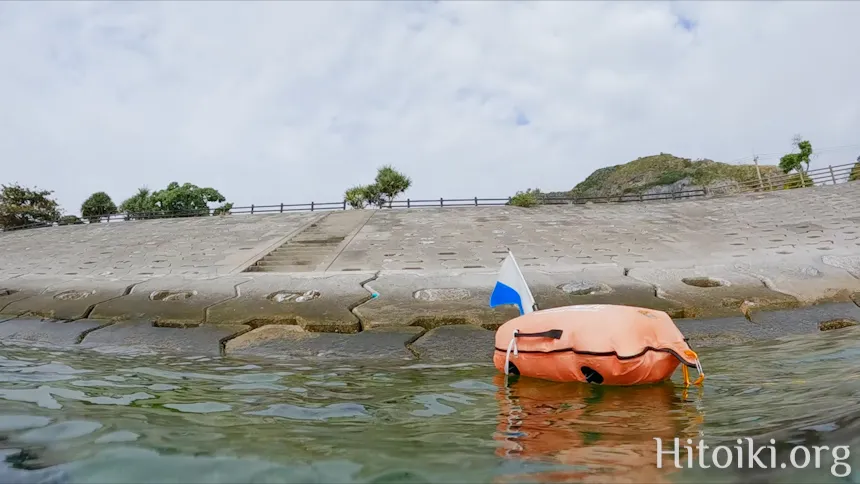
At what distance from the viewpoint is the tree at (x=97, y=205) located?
33112 mm

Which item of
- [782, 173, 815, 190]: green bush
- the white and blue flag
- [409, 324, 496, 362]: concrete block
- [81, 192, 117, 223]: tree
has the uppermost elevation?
[81, 192, 117, 223]: tree

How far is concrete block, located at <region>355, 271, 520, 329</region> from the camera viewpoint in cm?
579

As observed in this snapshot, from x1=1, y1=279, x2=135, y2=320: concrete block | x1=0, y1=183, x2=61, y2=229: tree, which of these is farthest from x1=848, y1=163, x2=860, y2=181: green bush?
x1=0, y1=183, x2=61, y2=229: tree

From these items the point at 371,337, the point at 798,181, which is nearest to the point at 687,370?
the point at 371,337

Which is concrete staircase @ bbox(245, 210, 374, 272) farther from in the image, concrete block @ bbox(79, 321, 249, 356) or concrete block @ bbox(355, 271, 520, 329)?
concrete block @ bbox(79, 321, 249, 356)

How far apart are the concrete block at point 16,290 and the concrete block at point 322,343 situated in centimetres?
422

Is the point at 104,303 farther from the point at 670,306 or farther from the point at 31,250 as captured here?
the point at 31,250

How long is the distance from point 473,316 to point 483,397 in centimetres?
265

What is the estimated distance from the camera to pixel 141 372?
13.2 ft

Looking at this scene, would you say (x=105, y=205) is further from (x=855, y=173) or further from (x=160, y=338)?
(x=855, y=173)

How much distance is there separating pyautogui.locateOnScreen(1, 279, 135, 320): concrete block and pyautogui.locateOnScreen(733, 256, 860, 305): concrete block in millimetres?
9312

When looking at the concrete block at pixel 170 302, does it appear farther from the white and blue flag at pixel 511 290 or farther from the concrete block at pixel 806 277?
the concrete block at pixel 806 277

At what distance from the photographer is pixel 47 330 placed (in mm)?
6117

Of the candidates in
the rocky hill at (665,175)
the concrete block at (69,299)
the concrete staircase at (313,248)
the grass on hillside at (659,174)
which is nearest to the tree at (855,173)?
the concrete staircase at (313,248)
